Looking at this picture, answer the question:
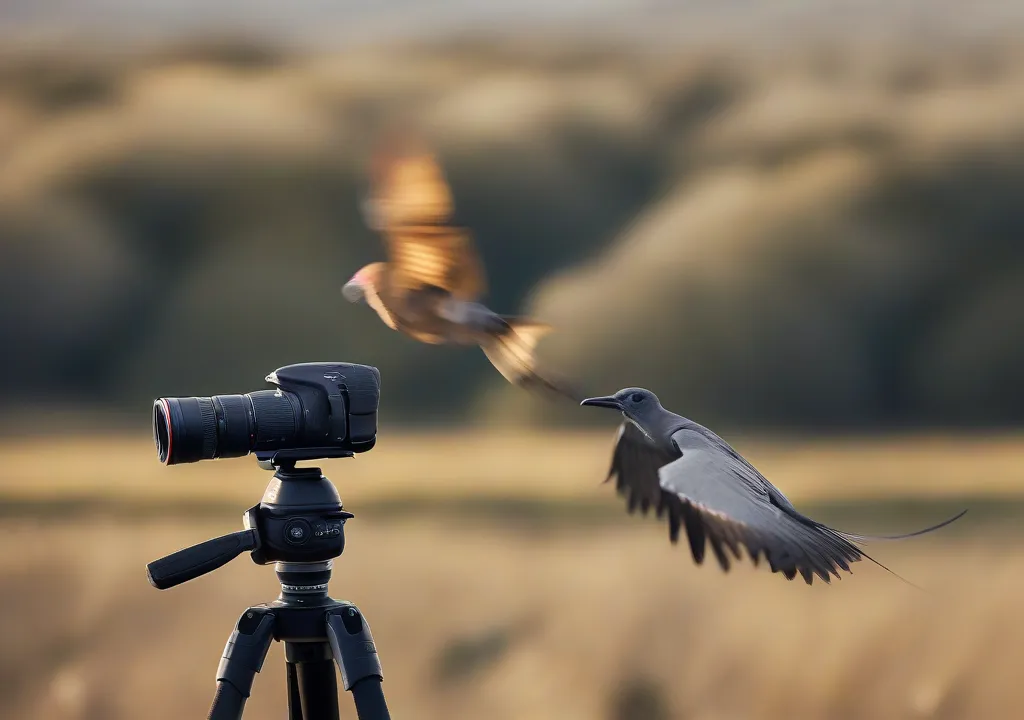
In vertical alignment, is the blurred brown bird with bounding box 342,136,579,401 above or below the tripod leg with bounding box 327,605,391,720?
above

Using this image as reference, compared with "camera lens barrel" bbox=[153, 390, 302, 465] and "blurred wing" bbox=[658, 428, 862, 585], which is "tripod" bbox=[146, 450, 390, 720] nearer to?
"camera lens barrel" bbox=[153, 390, 302, 465]

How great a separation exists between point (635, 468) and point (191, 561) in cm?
43

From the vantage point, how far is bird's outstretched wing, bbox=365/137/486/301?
1.21m

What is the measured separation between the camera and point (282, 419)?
100 cm

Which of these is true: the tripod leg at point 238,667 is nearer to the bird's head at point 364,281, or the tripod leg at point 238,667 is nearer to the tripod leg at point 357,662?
the tripod leg at point 357,662

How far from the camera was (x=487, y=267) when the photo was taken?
1761mm

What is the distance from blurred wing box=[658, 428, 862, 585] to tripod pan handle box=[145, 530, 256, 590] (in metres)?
0.38

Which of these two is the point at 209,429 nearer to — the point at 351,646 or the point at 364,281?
the point at 351,646

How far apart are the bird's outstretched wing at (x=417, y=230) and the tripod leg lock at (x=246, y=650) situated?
1.37 ft

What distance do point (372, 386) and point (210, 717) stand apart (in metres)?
0.33

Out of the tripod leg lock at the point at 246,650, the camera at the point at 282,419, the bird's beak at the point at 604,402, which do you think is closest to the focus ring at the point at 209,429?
the camera at the point at 282,419

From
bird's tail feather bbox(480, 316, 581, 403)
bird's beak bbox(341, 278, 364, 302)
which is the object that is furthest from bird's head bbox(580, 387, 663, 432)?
bird's beak bbox(341, 278, 364, 302)

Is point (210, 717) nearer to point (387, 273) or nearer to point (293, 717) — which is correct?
point (293, 717)

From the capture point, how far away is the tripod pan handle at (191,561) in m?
0.96
